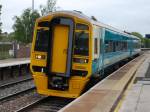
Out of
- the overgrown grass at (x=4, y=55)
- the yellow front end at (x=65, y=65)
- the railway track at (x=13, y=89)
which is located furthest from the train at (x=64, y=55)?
the overgrown grass at (x=4, y=55)

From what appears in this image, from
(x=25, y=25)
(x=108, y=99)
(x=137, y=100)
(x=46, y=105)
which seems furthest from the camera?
(x=25, y=25)

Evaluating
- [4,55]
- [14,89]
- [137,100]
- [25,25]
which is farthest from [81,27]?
[25,25]

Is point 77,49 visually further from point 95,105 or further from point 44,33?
point 95,105

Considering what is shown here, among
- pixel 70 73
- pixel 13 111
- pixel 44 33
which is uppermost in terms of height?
pixel 44 33

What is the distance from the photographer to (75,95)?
50.8ft

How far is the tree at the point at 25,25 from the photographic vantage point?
59819 mm

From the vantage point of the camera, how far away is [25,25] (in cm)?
6078

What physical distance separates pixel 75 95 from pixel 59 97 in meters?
1.69

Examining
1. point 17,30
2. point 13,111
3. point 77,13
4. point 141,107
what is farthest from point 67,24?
point 17,30

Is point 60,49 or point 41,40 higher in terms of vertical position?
point 41,40

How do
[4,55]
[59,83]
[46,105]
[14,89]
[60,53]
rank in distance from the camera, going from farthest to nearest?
1. [4,55]
2. [14,89]
3. [60,53]
4. [59,83]
5. [46,105]

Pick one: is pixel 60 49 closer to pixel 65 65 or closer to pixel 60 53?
pixel 60 53

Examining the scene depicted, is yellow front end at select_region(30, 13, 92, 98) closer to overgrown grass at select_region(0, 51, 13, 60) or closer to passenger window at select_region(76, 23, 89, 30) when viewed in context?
passenger window at select_region(76, 23, 89, 30)

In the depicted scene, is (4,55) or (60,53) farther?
(4,55)
